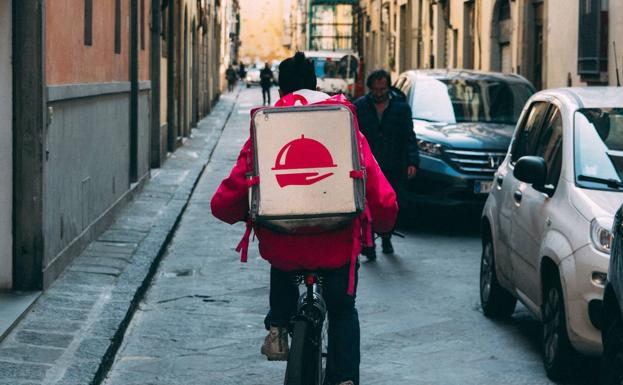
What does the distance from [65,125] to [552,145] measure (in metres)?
4.02

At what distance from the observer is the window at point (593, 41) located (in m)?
17.6

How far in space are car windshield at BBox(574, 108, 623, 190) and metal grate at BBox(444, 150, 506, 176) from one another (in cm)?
586

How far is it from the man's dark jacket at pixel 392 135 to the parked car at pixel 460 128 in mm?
1898

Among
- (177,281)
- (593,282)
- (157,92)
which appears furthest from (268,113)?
(157,92)

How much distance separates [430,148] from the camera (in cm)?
1398

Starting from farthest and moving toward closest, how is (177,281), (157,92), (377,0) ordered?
1. (377,0)
2. (157,92)
3. (177,281)

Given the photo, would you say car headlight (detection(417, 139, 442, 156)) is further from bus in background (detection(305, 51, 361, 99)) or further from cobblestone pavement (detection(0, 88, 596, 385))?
bus in background (detection(305, 51, 361, 99))

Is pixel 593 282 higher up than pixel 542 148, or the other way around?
pixel 542 148

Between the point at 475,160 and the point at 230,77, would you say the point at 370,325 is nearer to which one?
the point at 475,160

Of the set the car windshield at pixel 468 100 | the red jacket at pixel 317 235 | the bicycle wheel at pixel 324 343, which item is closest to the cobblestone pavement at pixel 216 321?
the bicycle wheel at pixel 324 343

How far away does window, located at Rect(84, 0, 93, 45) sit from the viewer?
453 inches

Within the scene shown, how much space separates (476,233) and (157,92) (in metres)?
7.55

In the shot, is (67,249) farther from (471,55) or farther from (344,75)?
(344,75)

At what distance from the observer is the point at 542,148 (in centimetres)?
813
